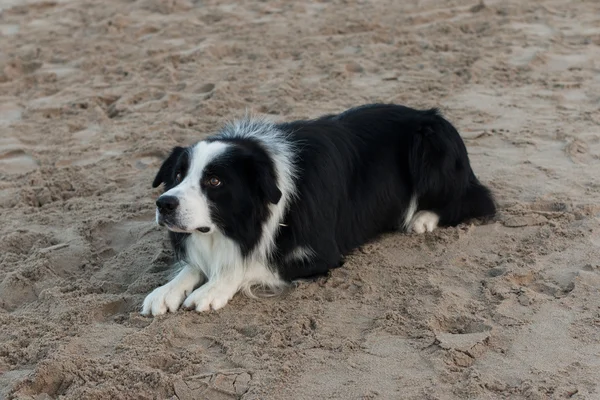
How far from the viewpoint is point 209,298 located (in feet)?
13.5

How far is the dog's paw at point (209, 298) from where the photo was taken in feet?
13.4

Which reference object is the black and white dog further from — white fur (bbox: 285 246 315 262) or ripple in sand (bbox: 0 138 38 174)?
ripple in sand (bbox: 0 138 38 174)

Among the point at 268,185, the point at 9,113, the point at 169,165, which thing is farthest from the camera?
the point at 9,113

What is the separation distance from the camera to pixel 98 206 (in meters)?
5.34

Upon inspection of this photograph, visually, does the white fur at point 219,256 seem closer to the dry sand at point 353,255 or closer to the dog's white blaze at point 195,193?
the dog's white blaze at point 195,193

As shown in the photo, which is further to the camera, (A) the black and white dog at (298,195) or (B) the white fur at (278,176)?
(B) the white fur at (278,176)

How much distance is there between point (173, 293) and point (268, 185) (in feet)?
2.55

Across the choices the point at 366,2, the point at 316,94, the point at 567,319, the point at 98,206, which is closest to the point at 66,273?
the point at 98,206

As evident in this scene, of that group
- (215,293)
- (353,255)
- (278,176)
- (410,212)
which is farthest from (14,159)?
(410,212)

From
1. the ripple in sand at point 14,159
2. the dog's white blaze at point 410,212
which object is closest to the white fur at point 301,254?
the dog's white blaze at point 410,212

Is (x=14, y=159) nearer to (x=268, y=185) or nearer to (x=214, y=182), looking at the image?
(x=214, y=182)

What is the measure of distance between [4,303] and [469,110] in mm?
4027

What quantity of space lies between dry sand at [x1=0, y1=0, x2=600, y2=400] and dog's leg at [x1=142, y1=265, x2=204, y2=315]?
9 centimetres

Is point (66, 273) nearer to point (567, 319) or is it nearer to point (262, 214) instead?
point (262, 214)
